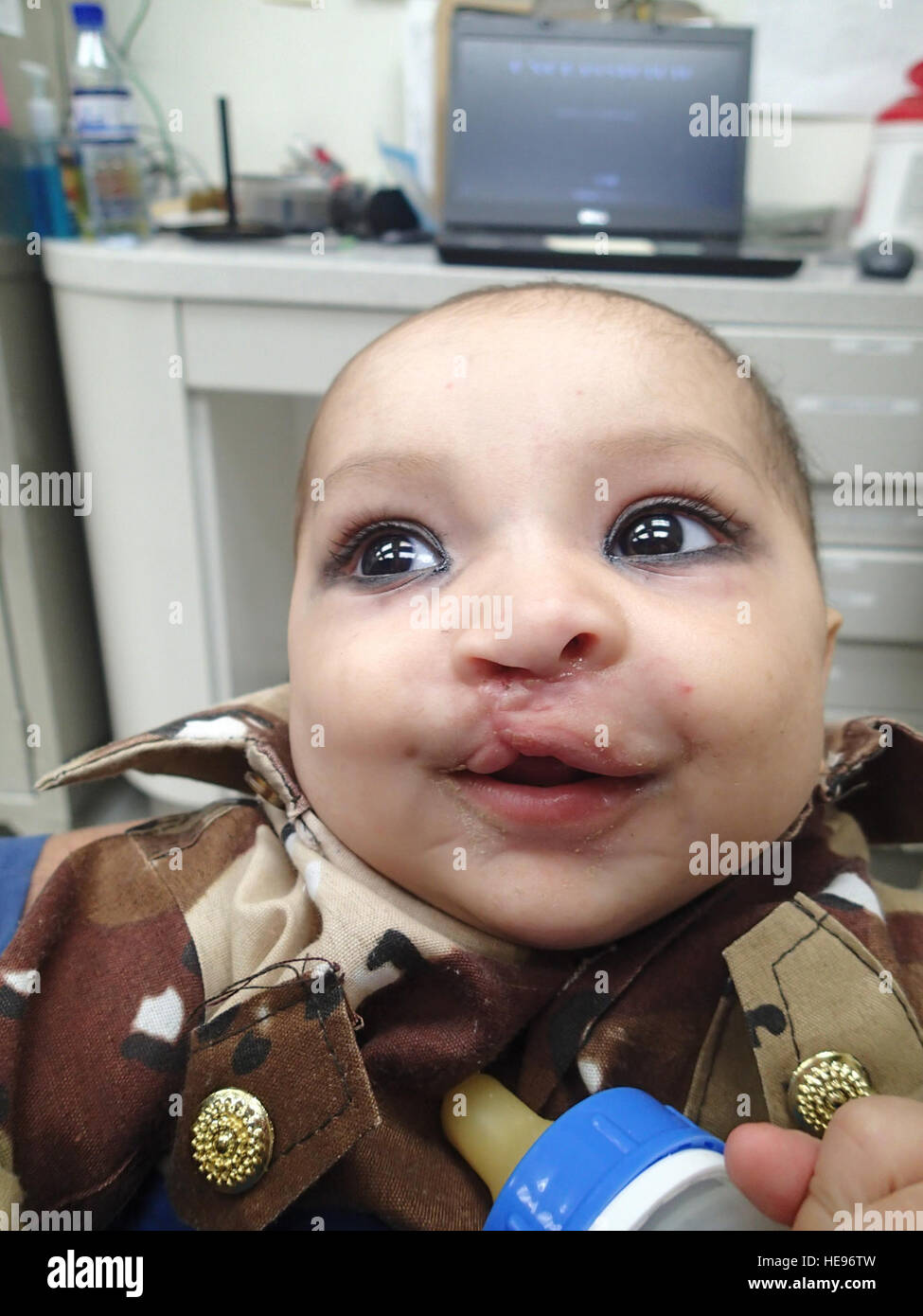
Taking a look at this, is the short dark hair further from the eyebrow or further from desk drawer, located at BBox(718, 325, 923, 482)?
desk drawer, located at BBox(718, 325, 923, 482)

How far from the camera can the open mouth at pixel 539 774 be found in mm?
414

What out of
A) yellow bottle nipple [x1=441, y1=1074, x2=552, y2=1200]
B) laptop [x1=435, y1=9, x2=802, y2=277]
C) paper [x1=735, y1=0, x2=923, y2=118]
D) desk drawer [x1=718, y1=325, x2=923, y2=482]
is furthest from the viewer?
paper [x1=735, y1=0, x2=923, y2=118]

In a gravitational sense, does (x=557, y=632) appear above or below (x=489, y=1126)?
above

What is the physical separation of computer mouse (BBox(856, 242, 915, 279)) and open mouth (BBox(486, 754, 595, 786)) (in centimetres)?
78

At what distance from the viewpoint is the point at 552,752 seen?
386mm

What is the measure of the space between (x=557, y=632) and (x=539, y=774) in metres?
0.07

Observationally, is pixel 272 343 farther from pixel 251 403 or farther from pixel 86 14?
pixel 86 14

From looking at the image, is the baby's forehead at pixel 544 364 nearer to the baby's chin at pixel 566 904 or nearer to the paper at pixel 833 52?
the baby's chin at pixel 566 904

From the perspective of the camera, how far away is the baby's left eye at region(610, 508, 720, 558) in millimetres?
448

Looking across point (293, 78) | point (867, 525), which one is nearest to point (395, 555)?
point (867, 525)

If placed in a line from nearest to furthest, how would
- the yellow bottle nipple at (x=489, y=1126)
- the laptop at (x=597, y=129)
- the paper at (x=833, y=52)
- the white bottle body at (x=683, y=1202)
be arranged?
the white bottle body at (x=683, y=1202) → the yellow bottle nipple at (x=489, y=1126) → the laptop at (x=597, y=129) → the paper at (x=833, y=52)

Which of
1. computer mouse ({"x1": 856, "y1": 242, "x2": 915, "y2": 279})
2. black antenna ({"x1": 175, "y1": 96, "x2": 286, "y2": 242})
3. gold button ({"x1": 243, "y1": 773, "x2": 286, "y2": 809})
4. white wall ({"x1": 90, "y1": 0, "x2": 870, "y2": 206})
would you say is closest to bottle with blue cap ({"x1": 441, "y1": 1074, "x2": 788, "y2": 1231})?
gold button ({"x1": 243, "y1": 773, "x2": 286, "y2": 809})

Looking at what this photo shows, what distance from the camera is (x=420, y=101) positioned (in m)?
1.17

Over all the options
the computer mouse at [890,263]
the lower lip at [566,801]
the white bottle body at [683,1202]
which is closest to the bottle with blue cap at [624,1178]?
the white bottle body at [683,1202]
